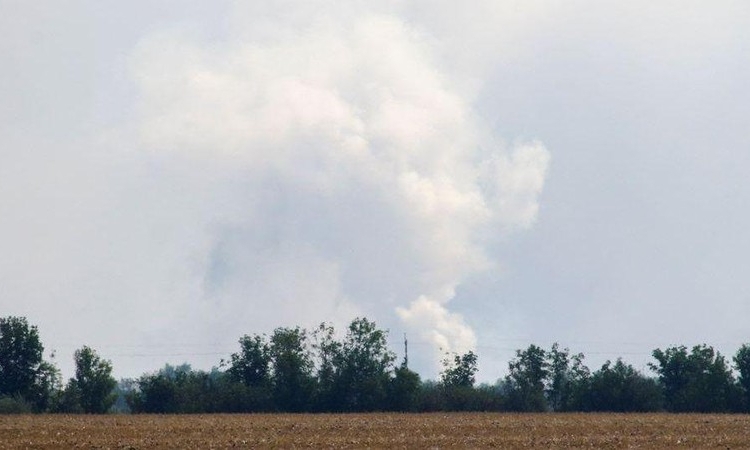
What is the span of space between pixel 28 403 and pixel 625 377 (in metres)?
56.0

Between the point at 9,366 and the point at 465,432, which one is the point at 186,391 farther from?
the point at 465,432

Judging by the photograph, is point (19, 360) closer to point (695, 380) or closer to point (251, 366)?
point (251, 366)

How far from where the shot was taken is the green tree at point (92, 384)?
92188 millimetres

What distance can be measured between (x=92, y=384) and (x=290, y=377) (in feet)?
60.7

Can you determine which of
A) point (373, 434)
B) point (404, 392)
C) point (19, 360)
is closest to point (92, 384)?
point (19, 360)

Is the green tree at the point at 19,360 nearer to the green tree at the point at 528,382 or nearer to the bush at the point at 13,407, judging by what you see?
the bush at the point at 13,407

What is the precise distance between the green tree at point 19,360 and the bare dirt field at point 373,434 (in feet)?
91.3

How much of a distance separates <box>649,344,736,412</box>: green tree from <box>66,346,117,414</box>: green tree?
53400mm

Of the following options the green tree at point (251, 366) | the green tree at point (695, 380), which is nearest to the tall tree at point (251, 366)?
the green tree at point (251, 366)

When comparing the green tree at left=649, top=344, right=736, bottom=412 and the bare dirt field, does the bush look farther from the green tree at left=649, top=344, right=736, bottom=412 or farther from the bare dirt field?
the green tree at left=649, top=344, right=736, bottom=412

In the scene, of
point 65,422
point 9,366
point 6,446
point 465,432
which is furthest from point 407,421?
point 9,366

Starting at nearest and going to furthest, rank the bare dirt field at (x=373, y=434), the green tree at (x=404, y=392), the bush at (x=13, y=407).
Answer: the bare dirt field at (x=373, y=434) < the bush at (x=13, y=407) < the green tree at (x=404, y=392)

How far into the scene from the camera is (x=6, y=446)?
46.3 meters

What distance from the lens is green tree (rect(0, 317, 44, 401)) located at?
92.9 meters
